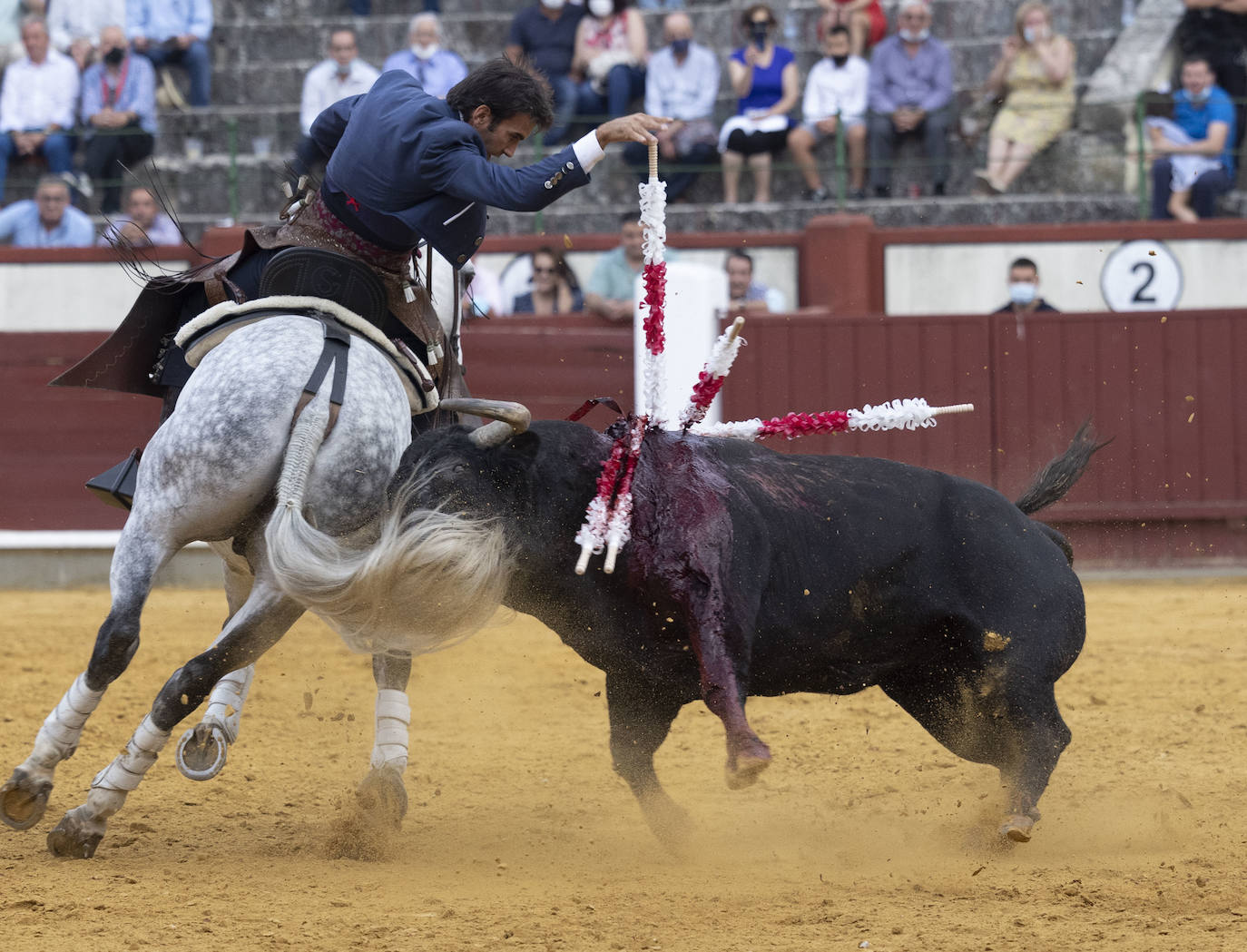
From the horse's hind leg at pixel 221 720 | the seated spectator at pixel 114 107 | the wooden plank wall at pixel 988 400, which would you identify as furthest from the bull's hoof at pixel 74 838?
the seated spectator at pixel 114 107

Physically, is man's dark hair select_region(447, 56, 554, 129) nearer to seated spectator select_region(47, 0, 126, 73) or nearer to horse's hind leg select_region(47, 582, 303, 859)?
horse's hind leg select_region(47, 582, 303, 859)

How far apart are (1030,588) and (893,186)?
23.3 feet

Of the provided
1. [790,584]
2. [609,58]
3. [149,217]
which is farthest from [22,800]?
[609,58]

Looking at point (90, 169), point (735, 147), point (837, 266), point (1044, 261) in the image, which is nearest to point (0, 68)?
point (90, 169)

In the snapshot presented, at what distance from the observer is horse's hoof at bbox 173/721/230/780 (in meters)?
4.08

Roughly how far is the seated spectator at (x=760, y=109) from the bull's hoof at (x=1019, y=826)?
7.07 m

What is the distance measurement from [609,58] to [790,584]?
25.5 feet

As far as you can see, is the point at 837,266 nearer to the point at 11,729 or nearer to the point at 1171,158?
the point at 1171,158

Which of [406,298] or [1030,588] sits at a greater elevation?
[406,298]

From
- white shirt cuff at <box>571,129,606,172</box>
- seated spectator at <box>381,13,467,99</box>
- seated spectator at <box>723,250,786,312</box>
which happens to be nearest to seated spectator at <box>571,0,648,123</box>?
seated spectator at <box>381,13,467,99</box>

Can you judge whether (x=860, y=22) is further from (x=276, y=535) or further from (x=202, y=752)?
(x=276, y=535)

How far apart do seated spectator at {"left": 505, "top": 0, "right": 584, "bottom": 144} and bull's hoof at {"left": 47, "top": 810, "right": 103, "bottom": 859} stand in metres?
7.69

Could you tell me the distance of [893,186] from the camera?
1062 cm

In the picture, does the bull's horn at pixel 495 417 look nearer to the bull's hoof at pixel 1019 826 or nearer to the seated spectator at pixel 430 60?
the bull's hoof at pixel 1019 826
